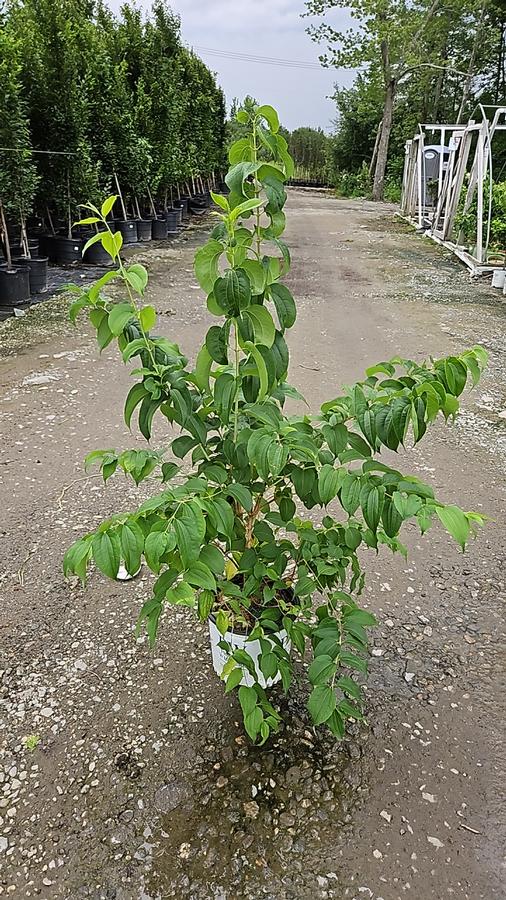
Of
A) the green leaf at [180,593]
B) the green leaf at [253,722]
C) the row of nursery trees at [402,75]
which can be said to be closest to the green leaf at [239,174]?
the green leaf at [180,593]

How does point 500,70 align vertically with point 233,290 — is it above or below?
above

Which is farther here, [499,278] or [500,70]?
[500,70]

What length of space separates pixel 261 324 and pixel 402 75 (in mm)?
19390

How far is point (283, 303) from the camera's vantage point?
116cm

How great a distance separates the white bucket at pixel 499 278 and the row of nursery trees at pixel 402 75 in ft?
37.7

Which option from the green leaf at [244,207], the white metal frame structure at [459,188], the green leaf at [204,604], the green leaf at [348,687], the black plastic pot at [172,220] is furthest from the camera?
the black plastic pot at [172,220]

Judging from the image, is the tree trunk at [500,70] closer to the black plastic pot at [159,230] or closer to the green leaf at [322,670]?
the black plastic pot at [159,230]

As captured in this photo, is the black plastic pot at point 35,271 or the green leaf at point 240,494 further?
the black plastic pot at point 35,271

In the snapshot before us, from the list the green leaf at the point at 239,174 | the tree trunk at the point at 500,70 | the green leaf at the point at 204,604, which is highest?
the tree trunk at the point at 500,70

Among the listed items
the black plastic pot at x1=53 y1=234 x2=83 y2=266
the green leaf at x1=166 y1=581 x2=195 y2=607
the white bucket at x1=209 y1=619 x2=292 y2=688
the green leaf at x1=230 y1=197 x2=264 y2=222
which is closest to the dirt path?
the white bucket at x1=209 y1=619 x2=292 y2=688

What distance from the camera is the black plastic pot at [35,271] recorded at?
5.55m

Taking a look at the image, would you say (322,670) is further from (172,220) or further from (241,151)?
(172,220)

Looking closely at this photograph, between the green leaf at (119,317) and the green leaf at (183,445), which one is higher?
the green leaf at (119,317)

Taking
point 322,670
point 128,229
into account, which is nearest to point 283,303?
point 322,670
